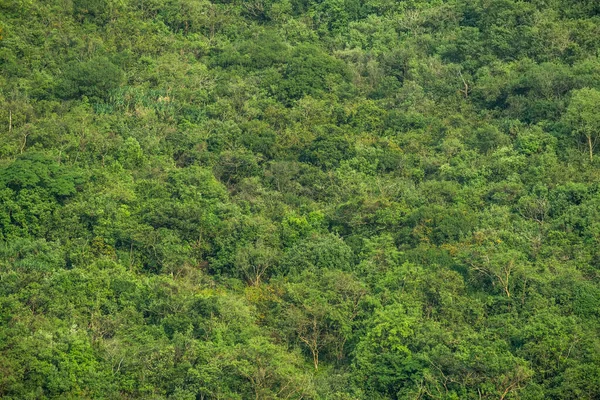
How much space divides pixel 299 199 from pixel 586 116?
33.3 feet

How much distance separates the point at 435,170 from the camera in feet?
157

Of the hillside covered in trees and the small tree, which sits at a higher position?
the small tree

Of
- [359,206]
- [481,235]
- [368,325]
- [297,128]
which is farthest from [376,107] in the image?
[368,325]

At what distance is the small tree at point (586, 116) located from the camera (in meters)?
45.6

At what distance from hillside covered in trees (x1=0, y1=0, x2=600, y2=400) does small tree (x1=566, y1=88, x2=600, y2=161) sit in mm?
100

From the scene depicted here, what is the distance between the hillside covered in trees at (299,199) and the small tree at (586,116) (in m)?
0.10

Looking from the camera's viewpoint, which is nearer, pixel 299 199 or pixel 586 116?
pixel 586 116

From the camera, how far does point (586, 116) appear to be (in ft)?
149

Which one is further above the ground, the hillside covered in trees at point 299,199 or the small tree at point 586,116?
the small tree at point 586,116

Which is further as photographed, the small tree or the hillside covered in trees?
the small tree

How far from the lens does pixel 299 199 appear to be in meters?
46.9

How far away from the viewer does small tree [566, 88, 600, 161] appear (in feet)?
150

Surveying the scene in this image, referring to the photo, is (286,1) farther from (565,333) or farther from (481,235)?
(565,333)

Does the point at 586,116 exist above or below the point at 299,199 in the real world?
above
